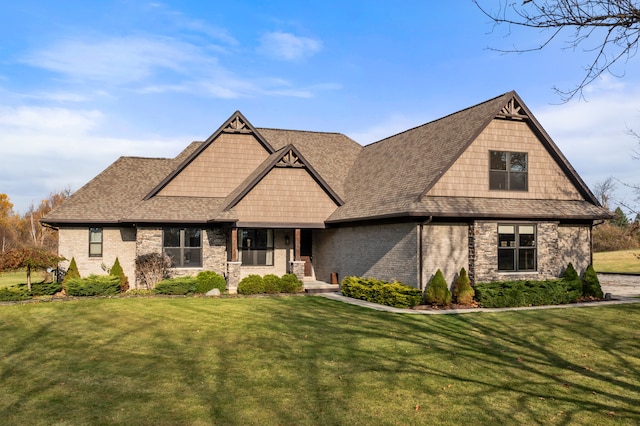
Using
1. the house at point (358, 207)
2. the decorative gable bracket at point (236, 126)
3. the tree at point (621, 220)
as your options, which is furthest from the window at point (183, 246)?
the tree at point (621, 220)

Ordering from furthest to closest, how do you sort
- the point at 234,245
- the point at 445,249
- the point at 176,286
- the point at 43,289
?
the point at 234,245 → the point at 176,286 → the point at 43,289 → the point at 445,249

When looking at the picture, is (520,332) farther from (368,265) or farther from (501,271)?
(368,265)

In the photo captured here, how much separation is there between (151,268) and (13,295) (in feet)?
19.4

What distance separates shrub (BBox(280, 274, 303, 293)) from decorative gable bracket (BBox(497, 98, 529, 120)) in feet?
39.3

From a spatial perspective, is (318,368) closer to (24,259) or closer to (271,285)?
(271,285)

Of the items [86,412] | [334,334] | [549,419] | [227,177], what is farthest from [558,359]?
[227,177]

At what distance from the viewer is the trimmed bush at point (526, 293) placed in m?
19.3

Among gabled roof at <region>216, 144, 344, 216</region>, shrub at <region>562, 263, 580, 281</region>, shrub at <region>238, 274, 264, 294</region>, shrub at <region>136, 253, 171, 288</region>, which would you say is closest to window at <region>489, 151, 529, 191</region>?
shrub at <region>562, 263, 580, 281</region>

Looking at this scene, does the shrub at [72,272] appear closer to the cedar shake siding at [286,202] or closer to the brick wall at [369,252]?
the cedar shake siding at [286,202]

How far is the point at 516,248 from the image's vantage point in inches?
826

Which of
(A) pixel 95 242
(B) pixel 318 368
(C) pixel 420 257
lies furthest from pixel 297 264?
(B) pixel 318 368

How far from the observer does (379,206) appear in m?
22.2

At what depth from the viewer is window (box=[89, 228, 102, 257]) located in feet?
85.5

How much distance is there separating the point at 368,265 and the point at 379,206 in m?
2.92
